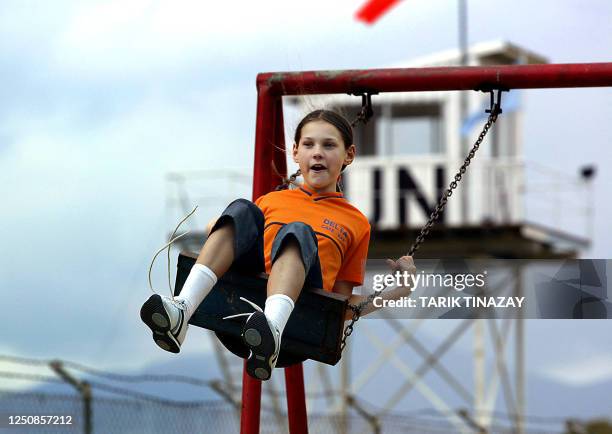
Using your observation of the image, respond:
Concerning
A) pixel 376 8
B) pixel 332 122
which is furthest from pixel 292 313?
pixel 376 8

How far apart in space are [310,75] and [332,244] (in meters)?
1.22

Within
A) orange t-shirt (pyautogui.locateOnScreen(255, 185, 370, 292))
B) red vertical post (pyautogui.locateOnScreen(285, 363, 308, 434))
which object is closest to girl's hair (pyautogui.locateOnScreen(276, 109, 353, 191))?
orange t-shirt (pyautogui.locateOnScreen(255, 185, 370, 292))

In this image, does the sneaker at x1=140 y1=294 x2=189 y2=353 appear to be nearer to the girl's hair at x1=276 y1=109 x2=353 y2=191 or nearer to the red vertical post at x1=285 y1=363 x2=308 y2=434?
the girl's hair at x1=276 y1=109 x2=353 y2=191

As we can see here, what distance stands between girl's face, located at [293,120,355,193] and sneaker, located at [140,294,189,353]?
3.19 ft

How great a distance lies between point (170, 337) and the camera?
18.8 feet

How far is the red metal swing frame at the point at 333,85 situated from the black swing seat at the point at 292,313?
77 cm

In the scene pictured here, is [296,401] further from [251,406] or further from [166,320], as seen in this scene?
[166,320]

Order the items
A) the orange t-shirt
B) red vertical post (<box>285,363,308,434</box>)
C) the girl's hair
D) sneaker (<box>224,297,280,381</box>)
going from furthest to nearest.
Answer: red vertical post (<box>285,363,308,434</box>)
the girl's hair
the orange t-shirt
sneaker (<box>224,297,280,381</box>)

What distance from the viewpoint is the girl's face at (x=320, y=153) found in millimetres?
6348

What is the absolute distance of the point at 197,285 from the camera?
5.98 meters

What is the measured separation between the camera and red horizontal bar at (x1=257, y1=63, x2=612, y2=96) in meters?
6.98

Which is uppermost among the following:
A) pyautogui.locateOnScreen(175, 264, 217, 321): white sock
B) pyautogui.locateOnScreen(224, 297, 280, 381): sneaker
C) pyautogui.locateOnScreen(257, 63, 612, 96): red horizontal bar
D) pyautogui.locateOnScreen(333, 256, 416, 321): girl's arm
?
pyautogui.locateOnScreen(257, 63, 612, 96): red horizontal bar

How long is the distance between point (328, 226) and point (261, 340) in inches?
33.8

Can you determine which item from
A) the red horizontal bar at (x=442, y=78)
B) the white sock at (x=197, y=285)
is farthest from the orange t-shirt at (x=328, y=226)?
the red horizontal bar at (x=442, y=78)
